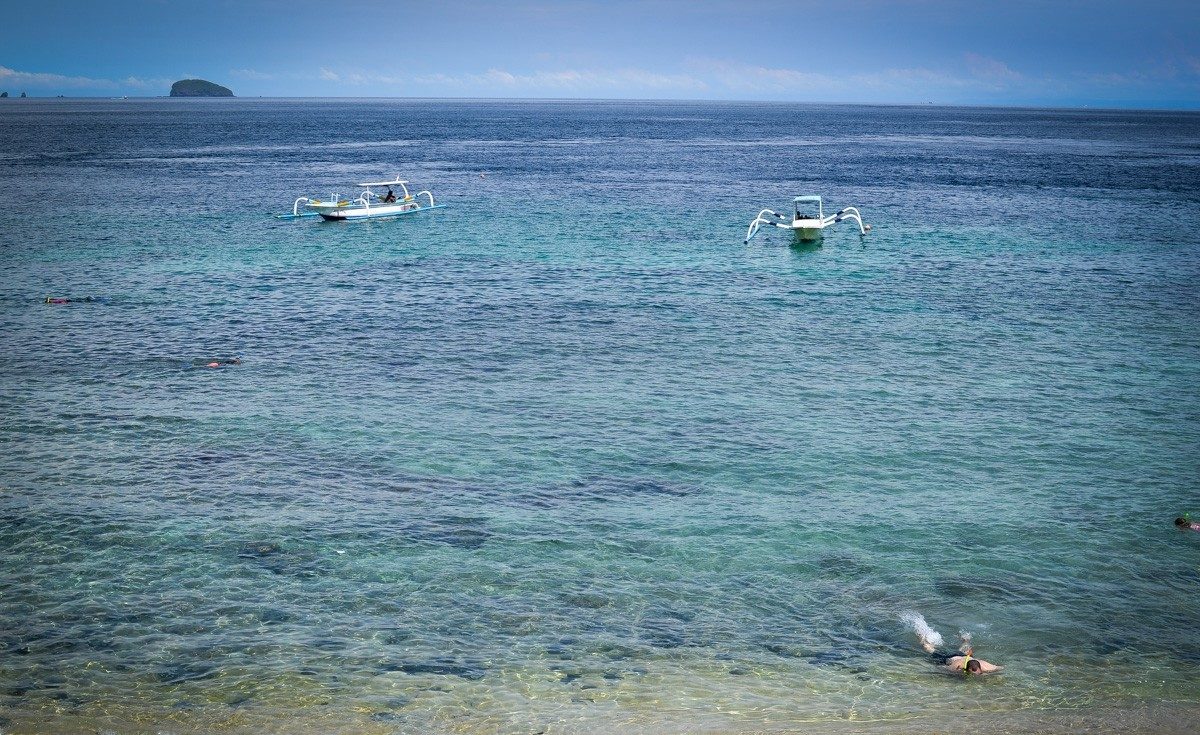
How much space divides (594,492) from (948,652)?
983 centimetres

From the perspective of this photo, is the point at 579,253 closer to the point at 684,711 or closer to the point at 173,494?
the point at 173,494

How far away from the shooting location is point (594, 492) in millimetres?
25078

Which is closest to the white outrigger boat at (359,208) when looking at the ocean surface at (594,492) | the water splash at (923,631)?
the ocean surface at (594,492)

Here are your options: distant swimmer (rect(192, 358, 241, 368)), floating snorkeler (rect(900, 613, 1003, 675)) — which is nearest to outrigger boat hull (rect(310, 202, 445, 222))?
distant swimmer (rect(192, 358, 241, 368))

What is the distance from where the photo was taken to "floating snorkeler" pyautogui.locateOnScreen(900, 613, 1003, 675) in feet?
56.8

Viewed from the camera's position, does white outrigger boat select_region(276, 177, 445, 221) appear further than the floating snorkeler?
Yes

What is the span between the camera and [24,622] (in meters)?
18.6

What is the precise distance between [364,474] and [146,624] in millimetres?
7980

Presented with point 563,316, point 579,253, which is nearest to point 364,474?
point 563,316

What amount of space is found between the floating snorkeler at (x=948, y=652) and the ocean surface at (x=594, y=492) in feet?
0.82

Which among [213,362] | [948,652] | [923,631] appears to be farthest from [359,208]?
[948,652]

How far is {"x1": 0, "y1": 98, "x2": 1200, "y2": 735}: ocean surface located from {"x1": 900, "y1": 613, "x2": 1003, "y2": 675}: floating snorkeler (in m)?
0.25

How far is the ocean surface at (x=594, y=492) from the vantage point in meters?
17.0

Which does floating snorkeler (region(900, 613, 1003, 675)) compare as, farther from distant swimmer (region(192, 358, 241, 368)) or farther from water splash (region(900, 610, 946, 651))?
distant swimmer (region(192, 358, 241, 368))
